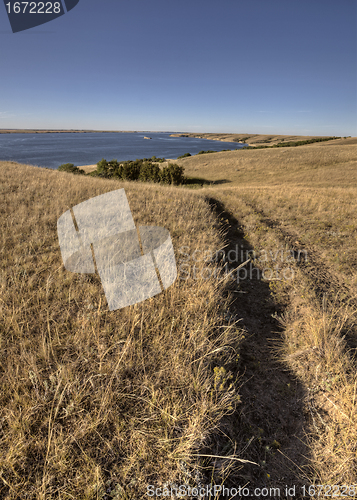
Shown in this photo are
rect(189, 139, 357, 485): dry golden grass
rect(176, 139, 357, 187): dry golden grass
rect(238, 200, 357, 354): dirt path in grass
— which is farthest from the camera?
rect(176, 139, 357, 187): dry golden grass

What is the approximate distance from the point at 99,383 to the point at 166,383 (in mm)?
714

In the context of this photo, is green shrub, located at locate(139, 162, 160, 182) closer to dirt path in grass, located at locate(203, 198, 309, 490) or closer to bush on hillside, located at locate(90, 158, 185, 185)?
bush on hillside, located at locate(90, 158, 185, 185)

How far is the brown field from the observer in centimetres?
180

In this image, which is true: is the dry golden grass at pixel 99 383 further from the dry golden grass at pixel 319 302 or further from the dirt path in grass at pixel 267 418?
the dry golden grass at pixel 319 302

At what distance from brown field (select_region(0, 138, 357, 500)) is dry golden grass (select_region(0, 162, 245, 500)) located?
0.01 metres

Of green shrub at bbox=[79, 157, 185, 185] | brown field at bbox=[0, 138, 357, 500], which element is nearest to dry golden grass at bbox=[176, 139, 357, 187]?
green shrub at bbox=[79, 157, 185, 185]

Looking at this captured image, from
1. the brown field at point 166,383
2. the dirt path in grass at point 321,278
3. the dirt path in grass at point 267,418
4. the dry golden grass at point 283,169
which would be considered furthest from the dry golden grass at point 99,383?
the dry golden grass at point 283,169

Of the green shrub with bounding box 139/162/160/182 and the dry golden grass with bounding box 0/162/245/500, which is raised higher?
the green shrub with bounding box 139/162/160/182

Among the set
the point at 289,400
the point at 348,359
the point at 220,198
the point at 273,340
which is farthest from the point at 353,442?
the point at 220,198

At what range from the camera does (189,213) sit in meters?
8.29

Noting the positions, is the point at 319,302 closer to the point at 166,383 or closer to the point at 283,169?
the point at 166,383

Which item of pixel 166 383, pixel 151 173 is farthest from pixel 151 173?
pixel 166 383

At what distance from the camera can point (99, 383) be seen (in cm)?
227

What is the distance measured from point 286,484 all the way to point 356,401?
4.02ft
